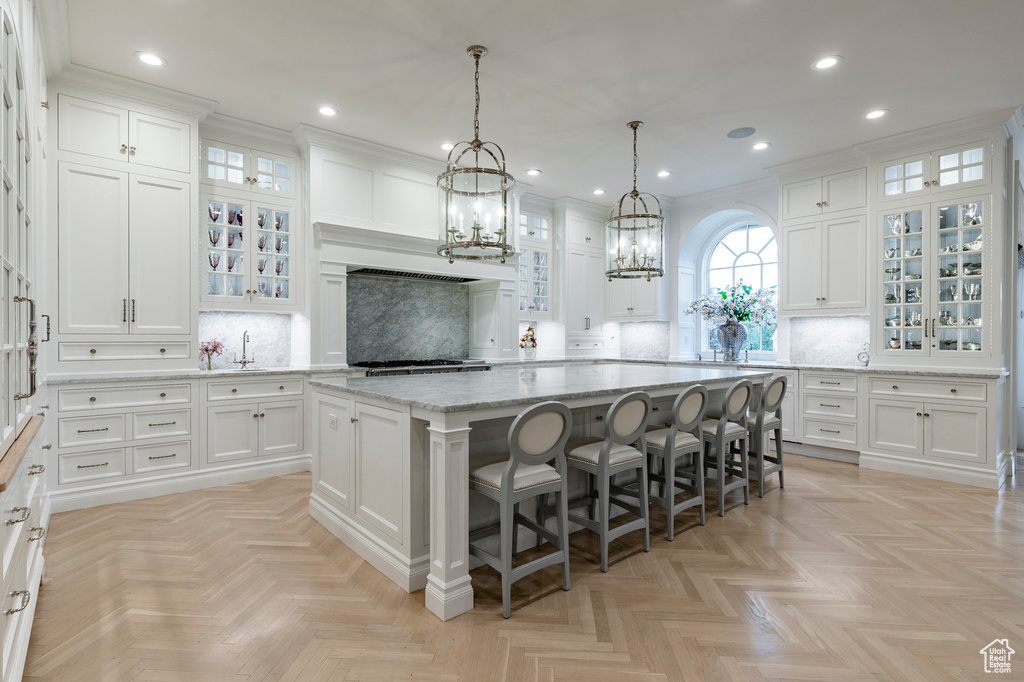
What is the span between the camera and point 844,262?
16.9 ft

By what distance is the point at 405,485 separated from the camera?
248 cm

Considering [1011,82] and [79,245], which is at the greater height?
Result: [1011,82]

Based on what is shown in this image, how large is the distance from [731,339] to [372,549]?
492 cm

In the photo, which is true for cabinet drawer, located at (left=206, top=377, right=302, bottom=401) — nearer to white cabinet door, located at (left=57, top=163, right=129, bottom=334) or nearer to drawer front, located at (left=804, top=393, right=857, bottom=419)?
white cabinet door, located at (left=57, top=163, right=129, bottom=334)

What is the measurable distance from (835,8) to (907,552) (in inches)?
119

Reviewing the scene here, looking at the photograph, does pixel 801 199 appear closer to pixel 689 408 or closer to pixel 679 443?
pixel 689 408

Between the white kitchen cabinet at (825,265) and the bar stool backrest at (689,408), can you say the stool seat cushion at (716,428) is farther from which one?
the white kitchen cabinet at (825,265)

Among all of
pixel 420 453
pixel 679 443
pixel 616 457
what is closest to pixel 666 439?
pixel 679 443

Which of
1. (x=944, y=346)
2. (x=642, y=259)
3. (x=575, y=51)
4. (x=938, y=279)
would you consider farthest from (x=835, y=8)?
(x=944, y=346)

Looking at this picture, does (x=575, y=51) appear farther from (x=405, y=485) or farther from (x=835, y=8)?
(x=405, y=485)

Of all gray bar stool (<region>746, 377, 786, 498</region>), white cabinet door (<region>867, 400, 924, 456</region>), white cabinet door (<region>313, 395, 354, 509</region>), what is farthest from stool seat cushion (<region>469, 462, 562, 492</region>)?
white cabinet door (<region>867, 400, 924, 456</region>)

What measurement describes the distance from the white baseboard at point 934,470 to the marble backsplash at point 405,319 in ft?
14.1

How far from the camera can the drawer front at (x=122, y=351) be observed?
3551mm

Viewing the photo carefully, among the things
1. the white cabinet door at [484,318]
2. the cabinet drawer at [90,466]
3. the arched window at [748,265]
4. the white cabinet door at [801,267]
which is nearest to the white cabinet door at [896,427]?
the white cabinet door at [801,267]
